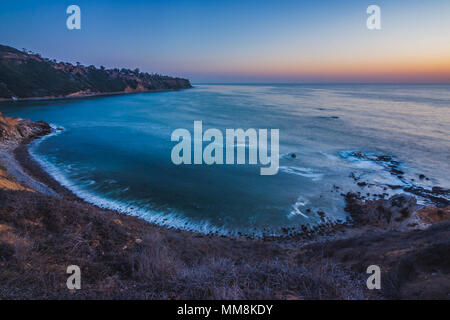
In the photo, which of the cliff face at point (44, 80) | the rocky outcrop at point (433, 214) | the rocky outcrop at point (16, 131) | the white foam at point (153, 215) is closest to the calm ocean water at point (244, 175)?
the white foam at point (153, 215)

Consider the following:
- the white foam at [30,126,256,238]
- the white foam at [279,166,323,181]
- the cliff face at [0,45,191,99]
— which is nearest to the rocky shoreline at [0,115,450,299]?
the white foam at [30,126,256,238]

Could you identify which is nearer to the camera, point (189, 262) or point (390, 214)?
point (189, 262)

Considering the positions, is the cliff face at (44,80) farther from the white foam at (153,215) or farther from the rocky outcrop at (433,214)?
the rocky outcrop at (433,214)

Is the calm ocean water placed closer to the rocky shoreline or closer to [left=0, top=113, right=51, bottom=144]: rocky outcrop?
[left=0, top=113, right=51, bottom=144]: rocky outcrop

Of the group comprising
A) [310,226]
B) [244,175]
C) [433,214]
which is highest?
[244,175]

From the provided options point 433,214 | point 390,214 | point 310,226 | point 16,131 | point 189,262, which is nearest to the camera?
point 189,262

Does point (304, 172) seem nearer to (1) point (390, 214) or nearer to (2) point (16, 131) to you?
(1) point (390, 214)

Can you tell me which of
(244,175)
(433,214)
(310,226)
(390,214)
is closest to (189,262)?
(310,226)

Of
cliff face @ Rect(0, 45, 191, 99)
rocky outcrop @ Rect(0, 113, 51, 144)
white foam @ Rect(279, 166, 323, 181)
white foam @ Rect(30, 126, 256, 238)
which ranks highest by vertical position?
cliff face @ Rect(0, 45, 191, 99)
